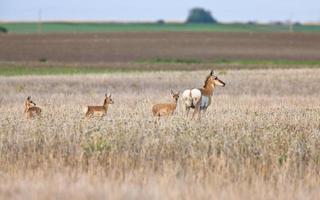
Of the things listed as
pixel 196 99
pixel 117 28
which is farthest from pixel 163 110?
pixel 117 28

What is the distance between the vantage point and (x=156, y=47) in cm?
8550

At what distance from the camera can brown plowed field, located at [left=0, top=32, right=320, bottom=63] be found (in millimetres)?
73062

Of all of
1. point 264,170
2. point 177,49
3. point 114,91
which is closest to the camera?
point 264,170

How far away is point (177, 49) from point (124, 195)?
73374mm

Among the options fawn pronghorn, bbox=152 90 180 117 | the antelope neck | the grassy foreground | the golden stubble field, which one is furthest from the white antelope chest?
the grassy foreground

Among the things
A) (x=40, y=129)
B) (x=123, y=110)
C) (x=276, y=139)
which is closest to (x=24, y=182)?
(x=40, y=129)

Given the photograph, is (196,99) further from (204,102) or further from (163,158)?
(163,158)

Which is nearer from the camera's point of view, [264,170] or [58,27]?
[264,170]

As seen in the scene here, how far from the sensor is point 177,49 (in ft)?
275

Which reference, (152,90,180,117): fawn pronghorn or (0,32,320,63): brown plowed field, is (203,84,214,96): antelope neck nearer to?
(152,90,180,117): fawn pronghorn

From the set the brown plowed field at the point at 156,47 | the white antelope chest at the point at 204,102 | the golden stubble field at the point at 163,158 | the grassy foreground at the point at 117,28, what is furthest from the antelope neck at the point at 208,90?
the grassy foreground at the point at 117,28

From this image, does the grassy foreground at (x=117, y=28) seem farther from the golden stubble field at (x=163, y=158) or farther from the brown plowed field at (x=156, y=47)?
the golden stubble field at (x=163, y=158)

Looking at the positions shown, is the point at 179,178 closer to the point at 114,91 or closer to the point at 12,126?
the point at 12,126

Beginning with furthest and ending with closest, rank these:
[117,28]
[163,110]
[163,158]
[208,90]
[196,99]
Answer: [117,28], [208,90], [163,110], [196,99], [163,158]
